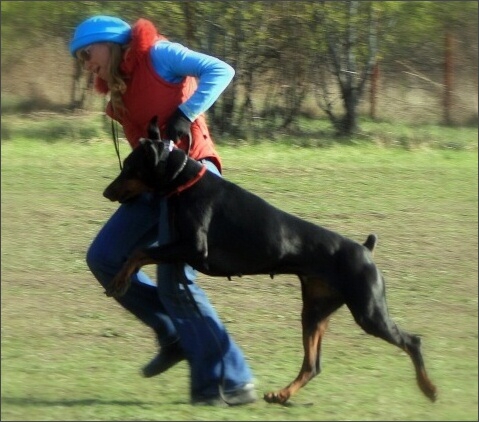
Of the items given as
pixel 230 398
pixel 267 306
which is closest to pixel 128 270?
pixel 230 398

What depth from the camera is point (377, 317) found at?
4.56 metres

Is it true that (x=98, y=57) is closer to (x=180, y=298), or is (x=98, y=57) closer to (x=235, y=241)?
(x=235, y=241)

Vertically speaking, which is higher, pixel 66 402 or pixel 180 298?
pixel 180 298

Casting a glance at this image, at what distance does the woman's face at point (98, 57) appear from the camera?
4.73m

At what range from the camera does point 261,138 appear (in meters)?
13.2

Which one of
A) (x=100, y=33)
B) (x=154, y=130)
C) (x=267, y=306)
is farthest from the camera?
(x=267, y=306)

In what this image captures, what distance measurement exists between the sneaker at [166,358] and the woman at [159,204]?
0.39 feet

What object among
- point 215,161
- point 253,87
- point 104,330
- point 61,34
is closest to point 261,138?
point 253,87

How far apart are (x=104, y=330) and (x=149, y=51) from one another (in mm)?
1921

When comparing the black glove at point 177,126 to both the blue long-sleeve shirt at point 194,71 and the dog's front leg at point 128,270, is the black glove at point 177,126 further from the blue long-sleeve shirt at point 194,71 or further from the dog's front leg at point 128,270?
the dog's front leg at point 128,270

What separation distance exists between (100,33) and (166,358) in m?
1.56

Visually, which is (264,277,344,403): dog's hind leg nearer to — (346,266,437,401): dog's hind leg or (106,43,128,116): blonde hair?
(346,266,437,401): dog's hind leg

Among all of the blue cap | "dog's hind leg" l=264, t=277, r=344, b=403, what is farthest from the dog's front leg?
the blue cap

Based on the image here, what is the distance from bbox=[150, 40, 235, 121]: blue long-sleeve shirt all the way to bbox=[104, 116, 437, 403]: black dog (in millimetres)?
207
